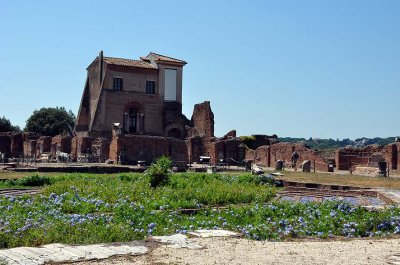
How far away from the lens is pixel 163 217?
32.7 feet

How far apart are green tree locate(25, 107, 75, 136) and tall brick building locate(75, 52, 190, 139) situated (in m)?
19.5

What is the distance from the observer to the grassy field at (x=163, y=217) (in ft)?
26.0

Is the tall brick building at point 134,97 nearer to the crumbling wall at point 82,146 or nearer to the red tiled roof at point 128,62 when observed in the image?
the red tiled roof at point 128,62

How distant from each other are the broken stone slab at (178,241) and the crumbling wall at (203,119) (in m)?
41.0

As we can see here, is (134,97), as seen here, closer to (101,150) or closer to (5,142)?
(101,150)

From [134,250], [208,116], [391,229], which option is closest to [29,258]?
[134,250]

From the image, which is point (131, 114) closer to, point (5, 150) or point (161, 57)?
point (161, 57)

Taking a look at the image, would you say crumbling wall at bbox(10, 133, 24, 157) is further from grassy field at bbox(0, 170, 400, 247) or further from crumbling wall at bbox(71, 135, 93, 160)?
grassy field at bbox(0, 170, 400, 247)

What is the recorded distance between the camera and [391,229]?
9531mm

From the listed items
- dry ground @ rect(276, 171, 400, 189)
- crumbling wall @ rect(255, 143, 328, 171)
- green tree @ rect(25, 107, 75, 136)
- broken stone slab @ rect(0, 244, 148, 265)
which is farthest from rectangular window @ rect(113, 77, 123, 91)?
broken stone slab @ rect(0, 244, 148, 265)

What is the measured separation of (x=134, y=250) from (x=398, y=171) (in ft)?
98.2

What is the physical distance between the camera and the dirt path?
632 cm

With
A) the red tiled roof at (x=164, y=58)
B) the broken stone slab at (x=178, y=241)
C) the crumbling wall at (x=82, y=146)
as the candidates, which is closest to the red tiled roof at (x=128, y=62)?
the red tiled roof at (x=164, y=58)

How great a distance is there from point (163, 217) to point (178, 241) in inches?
101
